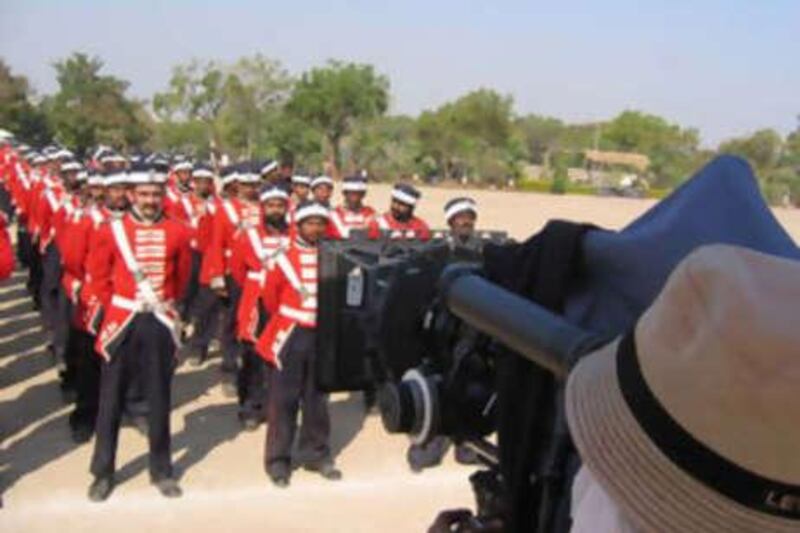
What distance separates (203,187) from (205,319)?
1876 mm

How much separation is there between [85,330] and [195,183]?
4.34m

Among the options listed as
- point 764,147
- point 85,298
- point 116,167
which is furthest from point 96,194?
point 764,147

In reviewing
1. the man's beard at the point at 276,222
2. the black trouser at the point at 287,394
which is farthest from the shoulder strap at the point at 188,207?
the black trouser at the point at 287,394

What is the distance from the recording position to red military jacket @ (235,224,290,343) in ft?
26.0

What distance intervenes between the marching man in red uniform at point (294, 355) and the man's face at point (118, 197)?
110 centimetres

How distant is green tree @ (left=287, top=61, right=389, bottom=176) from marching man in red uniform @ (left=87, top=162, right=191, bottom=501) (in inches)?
1726

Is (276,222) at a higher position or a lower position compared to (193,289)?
higher

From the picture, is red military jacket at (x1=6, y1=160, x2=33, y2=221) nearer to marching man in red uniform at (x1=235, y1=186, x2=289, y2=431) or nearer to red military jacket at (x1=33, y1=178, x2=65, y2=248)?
red military jacket at (x1=33, y1=178, x2=65, y2=248)

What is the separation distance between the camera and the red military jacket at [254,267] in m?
7.91

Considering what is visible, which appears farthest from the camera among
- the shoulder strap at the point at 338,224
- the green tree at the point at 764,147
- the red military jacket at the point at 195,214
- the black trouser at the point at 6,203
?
the green tree at the point at 764,147

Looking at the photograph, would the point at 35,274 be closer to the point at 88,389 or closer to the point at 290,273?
the point at 88,389

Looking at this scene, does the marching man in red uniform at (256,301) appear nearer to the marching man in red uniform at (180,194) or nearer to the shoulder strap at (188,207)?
the marching man in red uniform at (180,194)

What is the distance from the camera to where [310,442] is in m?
7.09

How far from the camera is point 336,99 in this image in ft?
168
